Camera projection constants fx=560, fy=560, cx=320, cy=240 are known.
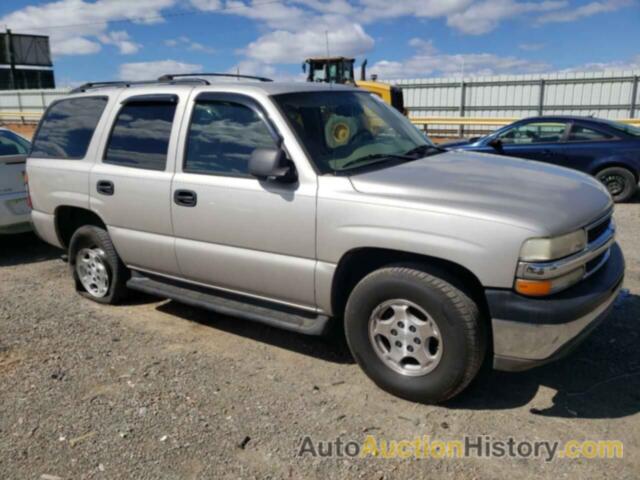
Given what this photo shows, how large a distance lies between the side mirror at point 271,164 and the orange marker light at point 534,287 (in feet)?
4.93

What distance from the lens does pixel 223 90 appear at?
13.2ft

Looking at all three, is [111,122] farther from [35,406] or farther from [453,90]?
[453,90]

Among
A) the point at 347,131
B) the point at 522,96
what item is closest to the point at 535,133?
the point at 347,131

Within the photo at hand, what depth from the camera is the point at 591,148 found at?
933cm

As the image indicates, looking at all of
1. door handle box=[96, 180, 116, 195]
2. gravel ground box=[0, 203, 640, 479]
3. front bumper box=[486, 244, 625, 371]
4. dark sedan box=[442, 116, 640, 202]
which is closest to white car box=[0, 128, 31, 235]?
gravel ground box=[0, 203, 640, 479]

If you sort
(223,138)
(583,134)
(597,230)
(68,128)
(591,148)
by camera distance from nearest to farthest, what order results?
(597,230) < (223,138) < (68,128) < (591,148) < (583,134)

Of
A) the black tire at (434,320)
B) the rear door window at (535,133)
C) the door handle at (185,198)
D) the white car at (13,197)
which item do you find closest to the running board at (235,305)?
the black tire at (434,320)

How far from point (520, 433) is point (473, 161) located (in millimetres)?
1870

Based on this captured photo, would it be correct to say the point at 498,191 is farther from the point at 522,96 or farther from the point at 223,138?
the point at 522,96

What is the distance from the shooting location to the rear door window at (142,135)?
427 centimetres

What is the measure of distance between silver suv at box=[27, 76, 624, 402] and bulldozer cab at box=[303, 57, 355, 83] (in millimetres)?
14352

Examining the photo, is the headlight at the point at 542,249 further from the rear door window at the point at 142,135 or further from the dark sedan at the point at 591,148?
the dark sedan at the point at 591,148

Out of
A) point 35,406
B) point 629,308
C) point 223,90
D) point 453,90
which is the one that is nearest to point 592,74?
point 453,90

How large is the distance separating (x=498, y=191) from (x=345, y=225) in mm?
907
